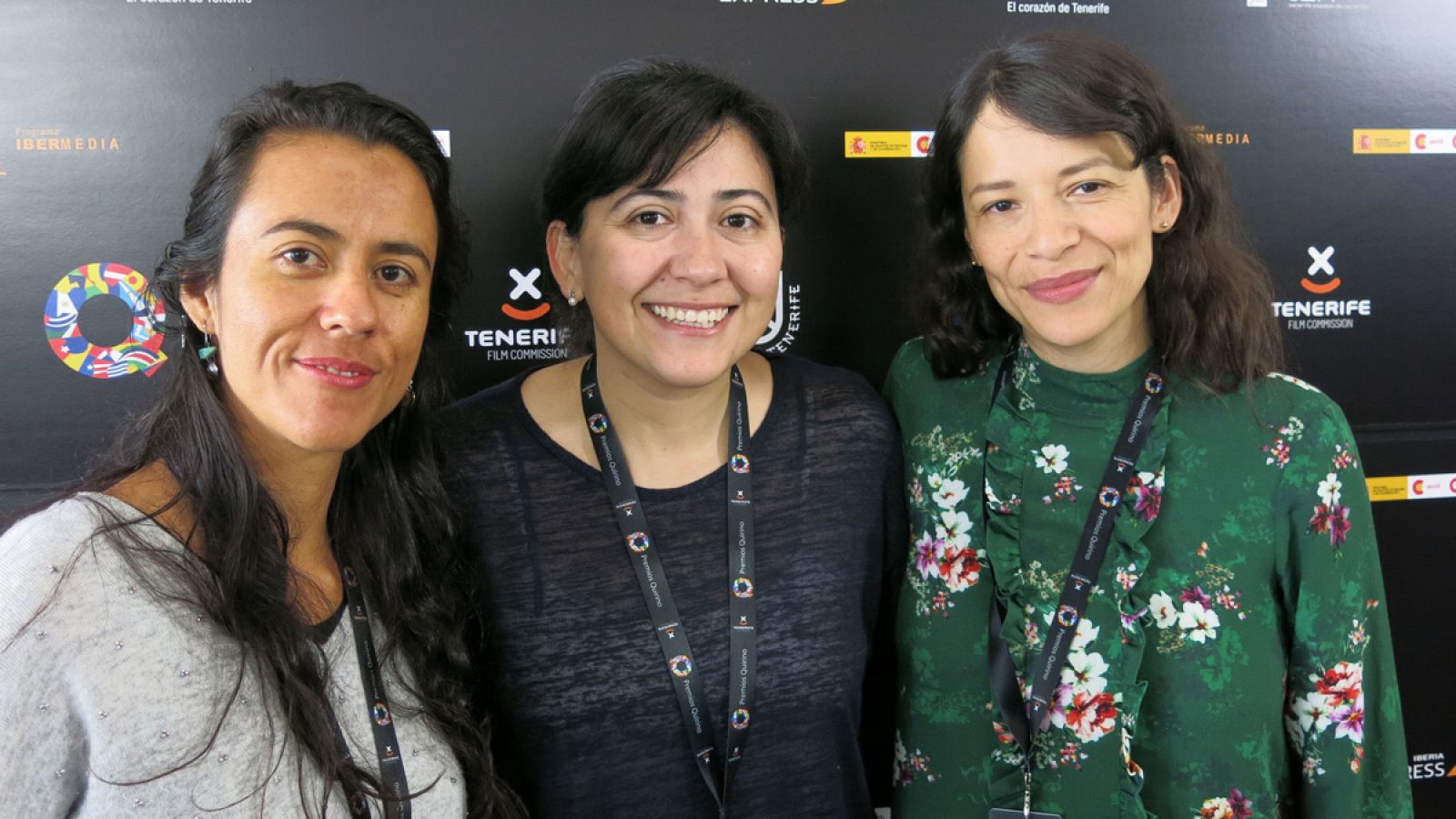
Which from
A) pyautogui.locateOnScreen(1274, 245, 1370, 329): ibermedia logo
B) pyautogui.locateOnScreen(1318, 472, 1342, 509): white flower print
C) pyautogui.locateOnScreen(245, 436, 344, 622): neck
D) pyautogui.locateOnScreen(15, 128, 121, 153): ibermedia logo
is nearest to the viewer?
pyautogui.locateOnScreen(245, 436, 344, 622): neck

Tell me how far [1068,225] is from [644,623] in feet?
3.09

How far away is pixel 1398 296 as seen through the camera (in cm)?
254

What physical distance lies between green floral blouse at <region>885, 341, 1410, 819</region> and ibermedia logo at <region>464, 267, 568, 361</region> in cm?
103

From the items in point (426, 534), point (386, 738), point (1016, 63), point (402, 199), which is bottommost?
point (386, 738)

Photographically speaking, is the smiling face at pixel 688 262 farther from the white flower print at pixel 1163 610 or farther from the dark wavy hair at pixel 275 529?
the white flower print at pixel 1163 610

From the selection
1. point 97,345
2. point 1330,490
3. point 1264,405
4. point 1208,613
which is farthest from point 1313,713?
point 97,345

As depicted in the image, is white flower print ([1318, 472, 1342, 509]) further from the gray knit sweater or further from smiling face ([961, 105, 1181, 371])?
the gray knit sweater

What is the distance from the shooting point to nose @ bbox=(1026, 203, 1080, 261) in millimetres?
1695

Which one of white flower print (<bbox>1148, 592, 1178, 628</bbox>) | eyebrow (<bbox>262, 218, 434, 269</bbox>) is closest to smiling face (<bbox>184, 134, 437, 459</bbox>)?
eyebrow (<bbox>262, 218, 434, 269</bbox>)

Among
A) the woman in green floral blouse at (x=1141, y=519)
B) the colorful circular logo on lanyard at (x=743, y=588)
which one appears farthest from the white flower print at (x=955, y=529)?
the colorful circular logo on lanyard at (x=743, y=588)

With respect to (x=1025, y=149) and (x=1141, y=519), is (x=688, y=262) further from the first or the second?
(x=1141, y=519)

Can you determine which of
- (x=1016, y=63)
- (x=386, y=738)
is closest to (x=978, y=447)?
(x=1016, y=63)

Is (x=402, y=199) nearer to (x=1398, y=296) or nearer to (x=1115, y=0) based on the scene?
(x=1115, y=0)

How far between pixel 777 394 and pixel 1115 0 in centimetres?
126
